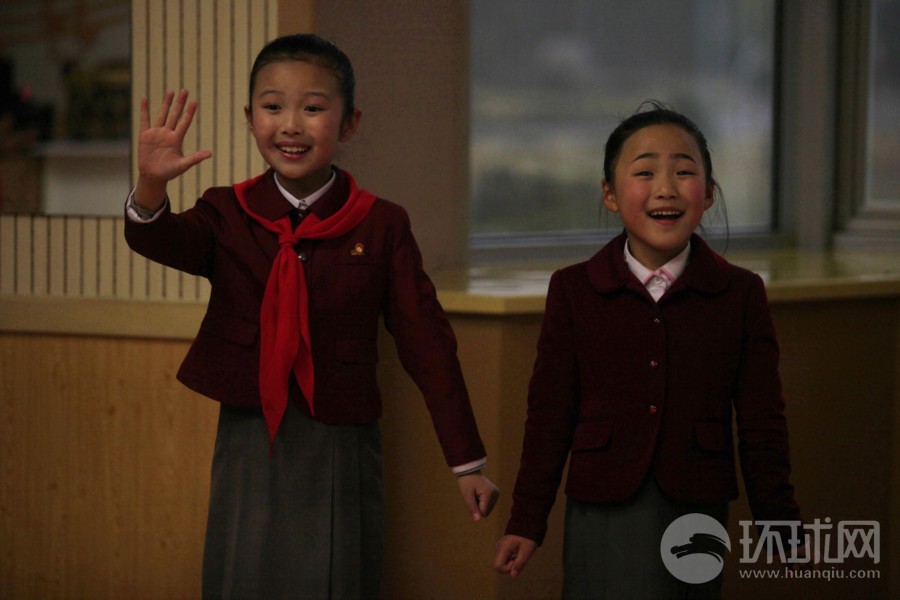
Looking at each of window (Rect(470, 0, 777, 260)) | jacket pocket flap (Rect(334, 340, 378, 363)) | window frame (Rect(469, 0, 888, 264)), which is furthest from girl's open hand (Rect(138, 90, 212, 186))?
window frame (Rect(469, 0, 888, 264))

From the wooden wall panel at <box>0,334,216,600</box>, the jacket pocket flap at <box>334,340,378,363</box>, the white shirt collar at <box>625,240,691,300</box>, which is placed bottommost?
the wooden wall panel at <box>0,334,216,600</box>

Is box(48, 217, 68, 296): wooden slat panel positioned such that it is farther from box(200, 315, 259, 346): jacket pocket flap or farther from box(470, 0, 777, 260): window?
box(470, 0, 777, 260): window

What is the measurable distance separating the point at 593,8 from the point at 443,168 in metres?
1.05

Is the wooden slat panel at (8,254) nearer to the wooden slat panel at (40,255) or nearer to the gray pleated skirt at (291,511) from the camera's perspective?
the wooden slat panel at (40,255)

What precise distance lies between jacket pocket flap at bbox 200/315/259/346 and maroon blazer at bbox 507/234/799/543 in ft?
1.64

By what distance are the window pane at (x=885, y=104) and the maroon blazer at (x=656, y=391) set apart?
2638 millimetres

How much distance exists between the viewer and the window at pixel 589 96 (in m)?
3.89

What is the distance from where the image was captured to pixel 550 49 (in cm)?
404

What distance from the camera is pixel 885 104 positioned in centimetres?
449

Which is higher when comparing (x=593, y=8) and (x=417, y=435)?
(x=593, y=8)

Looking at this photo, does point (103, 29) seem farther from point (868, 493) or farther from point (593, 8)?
point (868, 493)

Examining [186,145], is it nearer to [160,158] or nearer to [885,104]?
[160,158]

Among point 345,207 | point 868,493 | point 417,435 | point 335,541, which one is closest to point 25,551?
point 417,435

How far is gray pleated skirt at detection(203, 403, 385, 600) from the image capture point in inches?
87.4
